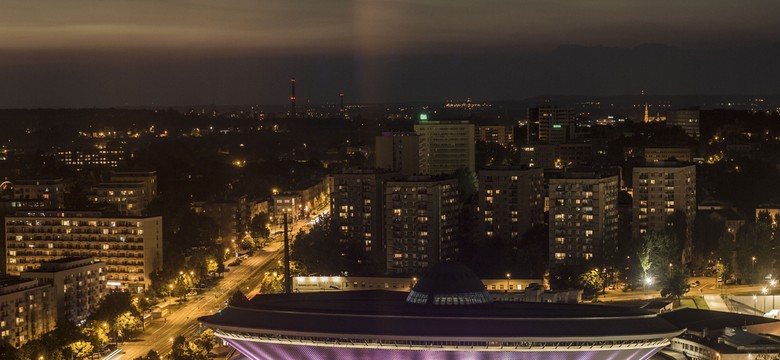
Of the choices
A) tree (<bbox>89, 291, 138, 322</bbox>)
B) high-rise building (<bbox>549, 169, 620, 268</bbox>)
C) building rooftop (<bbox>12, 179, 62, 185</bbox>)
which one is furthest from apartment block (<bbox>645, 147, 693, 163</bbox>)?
tree (<bbox>89, 291, 138, 322</bbox>)

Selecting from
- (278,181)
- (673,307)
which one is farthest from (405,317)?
(278,181)

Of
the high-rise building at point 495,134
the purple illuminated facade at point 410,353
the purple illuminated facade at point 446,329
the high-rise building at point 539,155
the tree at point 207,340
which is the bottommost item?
the tree at point 207,340

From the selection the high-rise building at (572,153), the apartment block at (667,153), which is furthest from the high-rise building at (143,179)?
the apartment block at (667,153)

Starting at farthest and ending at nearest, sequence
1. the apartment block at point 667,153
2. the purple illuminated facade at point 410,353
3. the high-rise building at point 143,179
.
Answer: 1. the apartment block at point 667,153
2. the high-rise building at point 143,179
3. the purple illuminated facade at point 410,353

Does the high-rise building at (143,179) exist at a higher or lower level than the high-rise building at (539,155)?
lower

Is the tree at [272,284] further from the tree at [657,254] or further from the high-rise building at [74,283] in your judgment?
the tree at [657,254]

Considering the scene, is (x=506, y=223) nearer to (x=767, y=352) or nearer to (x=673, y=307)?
(x=673, y=307)
